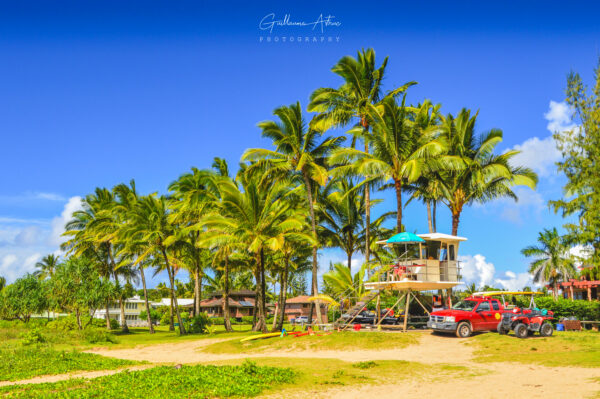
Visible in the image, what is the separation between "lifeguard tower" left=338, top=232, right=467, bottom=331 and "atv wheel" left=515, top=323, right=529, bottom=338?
4955mm

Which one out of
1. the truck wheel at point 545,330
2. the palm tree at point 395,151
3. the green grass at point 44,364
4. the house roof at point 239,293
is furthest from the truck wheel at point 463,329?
the house roof at point 239,293

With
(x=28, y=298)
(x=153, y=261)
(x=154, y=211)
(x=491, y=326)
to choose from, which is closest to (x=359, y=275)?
(x=491, y=326)

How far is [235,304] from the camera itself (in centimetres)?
6988

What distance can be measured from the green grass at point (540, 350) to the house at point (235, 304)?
51846 millimetres

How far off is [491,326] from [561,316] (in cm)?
1046

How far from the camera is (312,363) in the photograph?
1728 cm

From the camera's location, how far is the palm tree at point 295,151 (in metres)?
30.3

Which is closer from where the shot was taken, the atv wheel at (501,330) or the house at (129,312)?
the atv wheel at (501,330)

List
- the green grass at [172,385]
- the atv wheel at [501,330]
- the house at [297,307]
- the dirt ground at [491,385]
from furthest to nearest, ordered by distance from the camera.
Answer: the house at [297,307] < the atv wheel at [501,330] < the dirt ground at [491,385] < the green grass at [172,385]

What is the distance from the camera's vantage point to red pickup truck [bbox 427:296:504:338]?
23.1 m

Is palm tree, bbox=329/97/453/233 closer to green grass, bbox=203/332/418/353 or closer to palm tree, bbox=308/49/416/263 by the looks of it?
palm tree, bbox=308/49/416/263

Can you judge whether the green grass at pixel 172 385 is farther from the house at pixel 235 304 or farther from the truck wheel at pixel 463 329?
the house at pixel 235 304

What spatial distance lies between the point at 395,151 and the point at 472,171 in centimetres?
529

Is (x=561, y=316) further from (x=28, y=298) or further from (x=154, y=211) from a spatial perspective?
(x=28, y=298)
